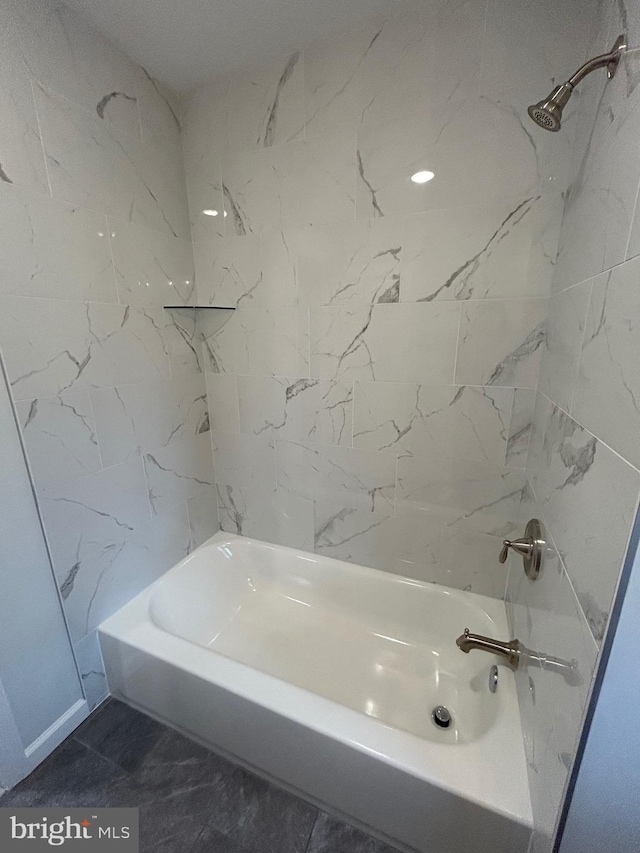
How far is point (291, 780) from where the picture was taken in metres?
1.05

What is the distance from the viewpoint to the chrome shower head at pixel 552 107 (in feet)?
2.31

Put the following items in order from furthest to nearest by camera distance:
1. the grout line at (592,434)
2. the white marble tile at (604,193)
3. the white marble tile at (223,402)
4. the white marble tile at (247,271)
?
1. the white marble tile at (223,402)
2. the white marble tile at (247,271)
3. the white marble tile at (604,193)
4. the grout line at (592,434)

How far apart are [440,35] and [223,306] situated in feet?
3.81

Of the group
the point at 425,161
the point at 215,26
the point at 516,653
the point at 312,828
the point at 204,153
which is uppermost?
the point at 215,26

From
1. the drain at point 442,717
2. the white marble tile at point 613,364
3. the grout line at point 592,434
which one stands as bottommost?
the drain at point 442,717

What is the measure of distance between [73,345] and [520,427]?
1.56m

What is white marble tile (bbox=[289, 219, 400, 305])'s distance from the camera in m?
1.25

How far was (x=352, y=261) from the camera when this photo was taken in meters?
1.31

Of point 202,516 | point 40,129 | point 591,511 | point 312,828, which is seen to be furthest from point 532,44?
point 312,828

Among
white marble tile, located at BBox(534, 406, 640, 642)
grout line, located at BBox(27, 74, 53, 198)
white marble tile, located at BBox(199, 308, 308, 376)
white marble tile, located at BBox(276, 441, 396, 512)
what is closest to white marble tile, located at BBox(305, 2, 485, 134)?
white marble tile, located at BBox(199, 308, 308, 376)

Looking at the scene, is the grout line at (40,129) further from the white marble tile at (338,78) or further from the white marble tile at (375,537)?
the white marble tile at (375,537)

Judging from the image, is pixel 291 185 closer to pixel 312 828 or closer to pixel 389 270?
pixel 389 270

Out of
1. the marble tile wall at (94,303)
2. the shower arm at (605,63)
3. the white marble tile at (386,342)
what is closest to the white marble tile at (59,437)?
the marble tile wall at (94,303)

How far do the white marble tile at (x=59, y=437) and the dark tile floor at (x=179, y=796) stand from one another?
0.96 meters
